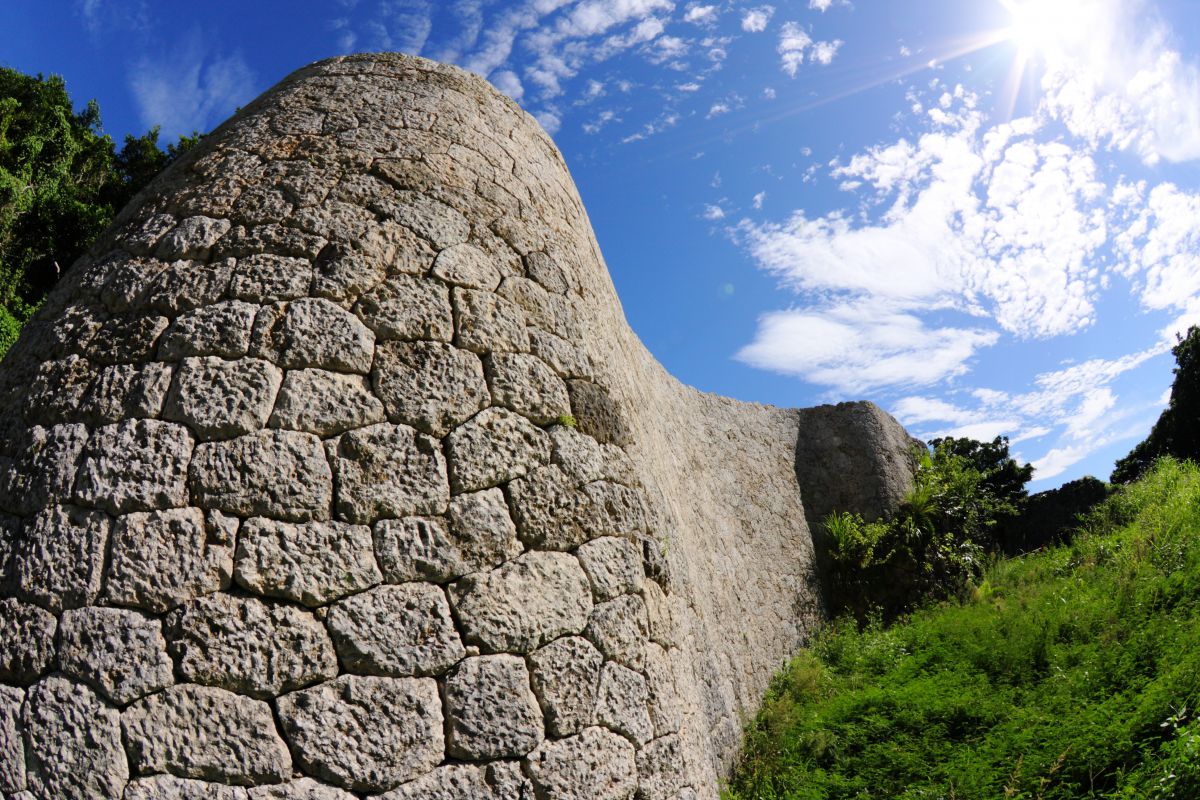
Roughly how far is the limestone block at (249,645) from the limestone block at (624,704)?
1.01 metres

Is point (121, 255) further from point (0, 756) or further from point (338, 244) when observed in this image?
point (0, 756)

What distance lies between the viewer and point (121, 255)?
3.49 m

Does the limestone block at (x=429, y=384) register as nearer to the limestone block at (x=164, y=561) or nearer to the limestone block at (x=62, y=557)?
the limestone block at (x=164, y=561)

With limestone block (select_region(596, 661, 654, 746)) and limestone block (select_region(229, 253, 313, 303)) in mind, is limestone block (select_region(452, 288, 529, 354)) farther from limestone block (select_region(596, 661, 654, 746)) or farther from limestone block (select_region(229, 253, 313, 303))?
limestone block (select_region(596, 661, 654, 746))

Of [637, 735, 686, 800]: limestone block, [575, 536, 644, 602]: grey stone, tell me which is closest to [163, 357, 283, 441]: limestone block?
[575, 536, 644, 602]: grey stone

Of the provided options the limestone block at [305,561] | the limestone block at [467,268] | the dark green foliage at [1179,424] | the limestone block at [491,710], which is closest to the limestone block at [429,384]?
the limestone block at [467,268]

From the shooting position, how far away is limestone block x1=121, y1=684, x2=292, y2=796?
2.43 m

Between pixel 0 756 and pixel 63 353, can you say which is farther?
pixel 63 353

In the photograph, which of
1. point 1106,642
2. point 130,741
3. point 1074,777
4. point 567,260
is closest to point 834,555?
point 1106,642

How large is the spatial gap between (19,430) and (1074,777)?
5.63 meters

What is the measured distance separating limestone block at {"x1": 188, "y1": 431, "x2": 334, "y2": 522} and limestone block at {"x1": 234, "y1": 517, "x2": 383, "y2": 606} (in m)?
0.05

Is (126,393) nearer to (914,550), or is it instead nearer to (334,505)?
(334,505)

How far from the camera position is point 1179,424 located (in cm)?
1581

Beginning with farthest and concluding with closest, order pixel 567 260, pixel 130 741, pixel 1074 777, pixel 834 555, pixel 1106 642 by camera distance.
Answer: pixel 834 555 < pixel 1106 642 < pixel 1074 777 < pixel 567 260 < pixel 130 741
